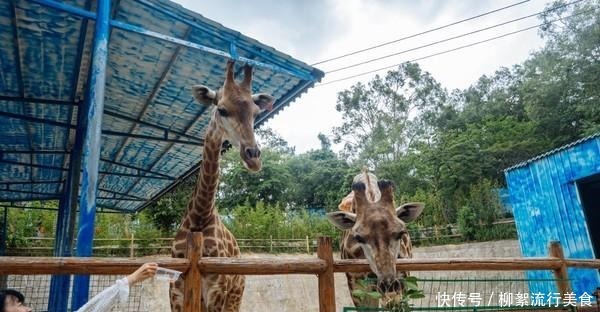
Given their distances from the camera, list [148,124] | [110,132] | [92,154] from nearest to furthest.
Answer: [92,154] < [110,132] < [148,124]

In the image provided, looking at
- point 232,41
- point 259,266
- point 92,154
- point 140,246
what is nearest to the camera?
point 259,266

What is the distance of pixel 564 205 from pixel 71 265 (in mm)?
9197

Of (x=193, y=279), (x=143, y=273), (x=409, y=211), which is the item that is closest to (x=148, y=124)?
(x=193, y=279)

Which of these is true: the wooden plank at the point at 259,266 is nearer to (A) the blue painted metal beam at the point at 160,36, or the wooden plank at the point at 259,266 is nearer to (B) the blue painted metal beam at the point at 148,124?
(A) the blue painted metal beam at the point at 160,36

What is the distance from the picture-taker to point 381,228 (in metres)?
3.04

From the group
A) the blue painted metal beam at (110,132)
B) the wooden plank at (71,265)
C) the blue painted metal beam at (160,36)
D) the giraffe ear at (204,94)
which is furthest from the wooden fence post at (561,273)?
the blue painted metal beam at (110,132)

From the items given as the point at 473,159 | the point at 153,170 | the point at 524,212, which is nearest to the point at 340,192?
the point at 473,159

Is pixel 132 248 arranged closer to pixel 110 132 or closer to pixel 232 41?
pixel 110 132

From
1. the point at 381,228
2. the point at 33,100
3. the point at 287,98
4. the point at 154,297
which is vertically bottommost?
the point at 154,297

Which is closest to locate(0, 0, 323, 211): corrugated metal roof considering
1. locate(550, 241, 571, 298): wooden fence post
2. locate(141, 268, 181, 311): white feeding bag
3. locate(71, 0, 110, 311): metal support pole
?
locate(71, 0, 110, 311): metal support pole

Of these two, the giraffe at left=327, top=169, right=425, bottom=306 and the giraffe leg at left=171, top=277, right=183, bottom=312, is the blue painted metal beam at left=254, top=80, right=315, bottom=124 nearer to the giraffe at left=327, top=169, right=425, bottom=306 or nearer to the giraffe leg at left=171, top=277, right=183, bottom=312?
the giraffe at left=327, top=169, right=425, bottom=306

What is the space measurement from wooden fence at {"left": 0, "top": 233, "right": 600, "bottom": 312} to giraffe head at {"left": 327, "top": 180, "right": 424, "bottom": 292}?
0.94 feet

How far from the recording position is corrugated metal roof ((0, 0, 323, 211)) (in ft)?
14.1

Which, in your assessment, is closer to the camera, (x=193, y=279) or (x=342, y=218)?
(x=193, y=279)
